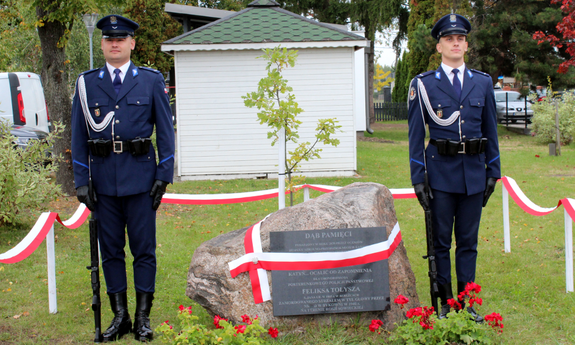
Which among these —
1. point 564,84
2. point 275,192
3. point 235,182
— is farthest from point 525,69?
point 275,192

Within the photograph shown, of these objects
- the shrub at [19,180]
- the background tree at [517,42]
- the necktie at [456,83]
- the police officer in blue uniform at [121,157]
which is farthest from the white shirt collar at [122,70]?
the background tree at [517,42]

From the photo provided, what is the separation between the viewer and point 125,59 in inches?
141

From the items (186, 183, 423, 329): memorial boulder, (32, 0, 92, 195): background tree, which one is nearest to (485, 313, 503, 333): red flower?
(186, 183, 423, 329): memorial boulder

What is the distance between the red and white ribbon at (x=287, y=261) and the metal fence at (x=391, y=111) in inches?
1235

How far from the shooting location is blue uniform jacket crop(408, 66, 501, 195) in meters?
3.60

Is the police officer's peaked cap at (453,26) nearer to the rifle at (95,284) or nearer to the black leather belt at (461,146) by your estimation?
the black leather belt at (461,146)

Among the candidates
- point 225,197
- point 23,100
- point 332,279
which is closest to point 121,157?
point 332,279

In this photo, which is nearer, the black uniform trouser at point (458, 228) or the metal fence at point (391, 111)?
the black uniform trouser at point (458, 228)

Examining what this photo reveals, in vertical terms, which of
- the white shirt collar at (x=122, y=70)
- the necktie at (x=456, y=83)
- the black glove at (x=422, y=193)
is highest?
the white shirt collar at (x=122, y=70)

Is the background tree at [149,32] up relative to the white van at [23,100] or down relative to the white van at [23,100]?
up

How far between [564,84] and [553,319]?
21.5m

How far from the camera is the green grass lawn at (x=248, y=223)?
149 inches

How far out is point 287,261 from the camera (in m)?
3.59

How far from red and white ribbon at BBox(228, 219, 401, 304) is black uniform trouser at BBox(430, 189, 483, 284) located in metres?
0.42
